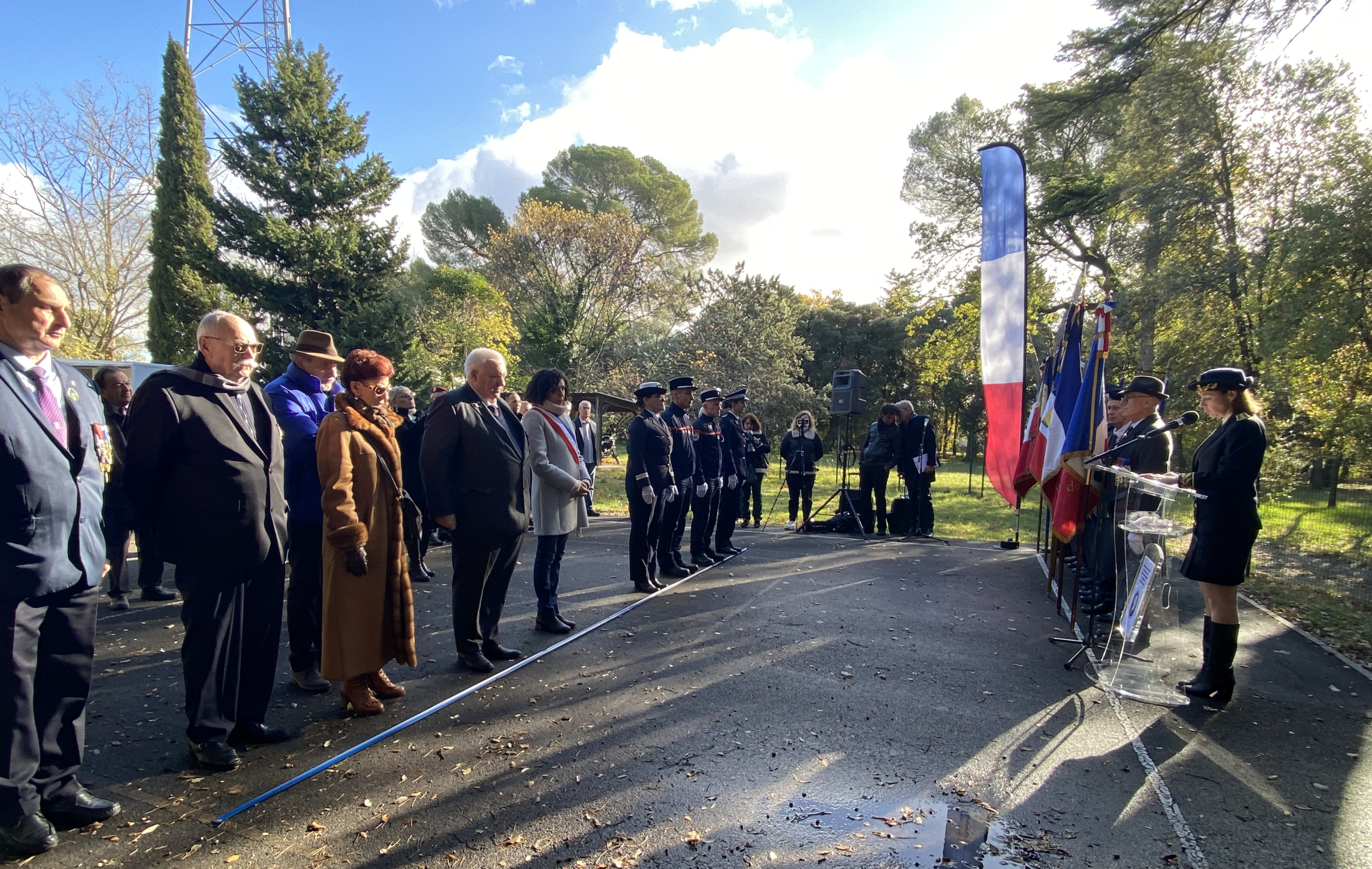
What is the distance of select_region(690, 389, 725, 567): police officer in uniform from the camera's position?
308 inches

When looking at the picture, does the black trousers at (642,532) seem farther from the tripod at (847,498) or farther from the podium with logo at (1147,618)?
the tripod at (847,498)

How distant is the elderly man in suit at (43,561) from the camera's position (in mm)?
2342

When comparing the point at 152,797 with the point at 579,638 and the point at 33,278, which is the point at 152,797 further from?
the point at 579,638

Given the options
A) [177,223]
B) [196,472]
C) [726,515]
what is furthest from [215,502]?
[177,223]

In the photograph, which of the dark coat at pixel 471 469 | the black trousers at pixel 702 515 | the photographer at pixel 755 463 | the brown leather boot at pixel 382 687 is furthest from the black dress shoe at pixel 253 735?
the photographer at pixel 755 463

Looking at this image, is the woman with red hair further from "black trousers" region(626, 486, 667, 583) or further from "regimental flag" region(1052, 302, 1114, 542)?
"regimental flag" region(1052, 302, 1114, 542)

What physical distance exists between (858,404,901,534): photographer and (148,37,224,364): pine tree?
19027 millimetres

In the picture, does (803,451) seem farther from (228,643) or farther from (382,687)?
(228,643)

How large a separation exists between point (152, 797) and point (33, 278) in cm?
208

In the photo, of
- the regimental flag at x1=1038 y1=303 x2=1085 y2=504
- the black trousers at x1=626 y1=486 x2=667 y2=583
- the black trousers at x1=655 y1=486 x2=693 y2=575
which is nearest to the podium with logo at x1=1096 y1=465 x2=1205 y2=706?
the regimental flag at x1=1038 y1=303 x2=1085 y2=504

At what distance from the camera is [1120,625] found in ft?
14.3

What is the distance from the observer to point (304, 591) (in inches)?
159

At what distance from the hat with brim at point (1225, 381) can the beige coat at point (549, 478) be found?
163 inches

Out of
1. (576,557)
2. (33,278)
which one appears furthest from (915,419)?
(33,278)
